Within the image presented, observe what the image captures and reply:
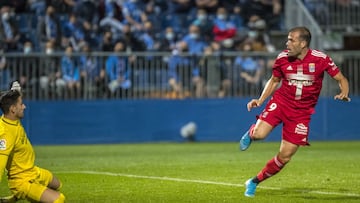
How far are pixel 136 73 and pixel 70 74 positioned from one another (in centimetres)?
180

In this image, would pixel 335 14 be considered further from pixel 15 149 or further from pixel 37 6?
pixel 15 149

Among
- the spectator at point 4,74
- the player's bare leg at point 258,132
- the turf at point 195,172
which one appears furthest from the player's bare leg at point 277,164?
the spectator at point 4,74

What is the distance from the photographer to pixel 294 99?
40.6 feet

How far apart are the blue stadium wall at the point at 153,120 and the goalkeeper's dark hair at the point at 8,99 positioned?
14.8m

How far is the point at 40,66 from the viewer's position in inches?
981

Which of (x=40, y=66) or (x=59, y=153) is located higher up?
(x=40, y=66)

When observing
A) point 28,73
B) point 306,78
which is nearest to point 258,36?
point 28,73

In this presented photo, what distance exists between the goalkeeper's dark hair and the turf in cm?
208

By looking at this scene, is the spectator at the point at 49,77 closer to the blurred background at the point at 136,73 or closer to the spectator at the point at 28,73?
the blurred background at the point at 136,73

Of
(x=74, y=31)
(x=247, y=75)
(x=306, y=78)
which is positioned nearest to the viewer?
(x=306, y=78)

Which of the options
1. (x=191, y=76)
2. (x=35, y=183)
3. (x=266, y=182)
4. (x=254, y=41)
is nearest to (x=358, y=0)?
(x=254, y=41)

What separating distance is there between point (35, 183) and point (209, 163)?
815cm

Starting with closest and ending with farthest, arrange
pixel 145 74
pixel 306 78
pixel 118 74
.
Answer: pixel 306 78 → pixel 118 74 → pixel 145 74

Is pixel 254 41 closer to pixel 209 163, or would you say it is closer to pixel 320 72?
pixel 209 163
